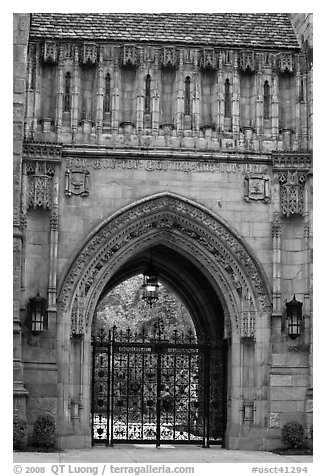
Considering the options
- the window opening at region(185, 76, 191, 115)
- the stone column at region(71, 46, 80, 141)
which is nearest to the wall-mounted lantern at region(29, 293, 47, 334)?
the stone column at region(71, 46, 80, 141)

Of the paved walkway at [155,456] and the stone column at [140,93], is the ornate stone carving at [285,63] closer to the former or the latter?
the stone column at [140,93]

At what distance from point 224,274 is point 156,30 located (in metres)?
4.95

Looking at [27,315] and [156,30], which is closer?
[27,315]

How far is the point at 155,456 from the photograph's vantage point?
1902 centimetres

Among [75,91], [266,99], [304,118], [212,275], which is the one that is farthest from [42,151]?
[304,118]

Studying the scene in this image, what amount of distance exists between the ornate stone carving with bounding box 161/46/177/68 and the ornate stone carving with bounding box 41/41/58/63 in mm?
2011

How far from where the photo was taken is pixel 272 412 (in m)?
20.5

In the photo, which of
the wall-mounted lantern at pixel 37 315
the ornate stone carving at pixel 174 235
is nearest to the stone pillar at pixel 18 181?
the wall-mounted lantern at pixel 37 315

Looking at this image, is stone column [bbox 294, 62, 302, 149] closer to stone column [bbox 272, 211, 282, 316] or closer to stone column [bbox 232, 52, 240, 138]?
stone column [bbox 232, 52, 240, 138]

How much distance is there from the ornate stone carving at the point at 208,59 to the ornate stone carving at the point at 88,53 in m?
2.03
